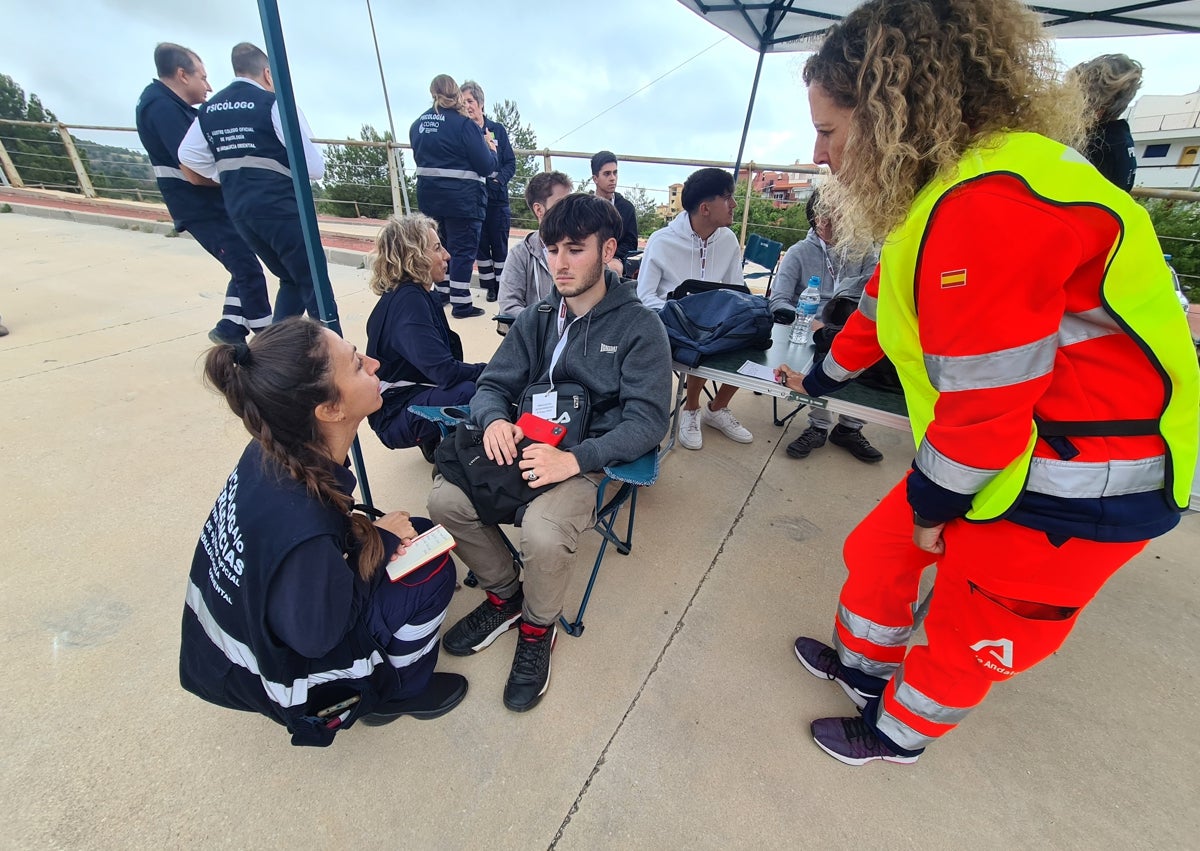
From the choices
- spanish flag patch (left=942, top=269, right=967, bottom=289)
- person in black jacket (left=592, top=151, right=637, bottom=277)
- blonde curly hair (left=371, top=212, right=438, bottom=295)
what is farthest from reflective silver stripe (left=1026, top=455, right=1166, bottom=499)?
person in black jacket (left=592, top=151, right=637, bottom=277)

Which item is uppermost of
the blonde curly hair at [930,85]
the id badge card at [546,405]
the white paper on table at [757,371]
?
the blonde curly hair at [930,85]

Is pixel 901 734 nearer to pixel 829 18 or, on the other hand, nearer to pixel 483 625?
pixel 483 625

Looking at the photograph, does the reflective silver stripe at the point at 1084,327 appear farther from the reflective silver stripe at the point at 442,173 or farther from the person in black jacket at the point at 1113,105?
the reflective silver stripe at the point at 442,173

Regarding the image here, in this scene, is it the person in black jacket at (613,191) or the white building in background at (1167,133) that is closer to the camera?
the person in black jacket at (613,191)

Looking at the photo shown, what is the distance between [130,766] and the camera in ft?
4.45

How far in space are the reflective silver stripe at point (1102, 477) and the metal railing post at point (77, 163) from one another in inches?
559

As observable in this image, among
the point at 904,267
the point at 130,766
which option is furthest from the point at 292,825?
the point at 904,267

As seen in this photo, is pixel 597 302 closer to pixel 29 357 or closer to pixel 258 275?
pixel 258 275

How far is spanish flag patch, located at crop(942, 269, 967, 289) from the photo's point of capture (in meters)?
0.87

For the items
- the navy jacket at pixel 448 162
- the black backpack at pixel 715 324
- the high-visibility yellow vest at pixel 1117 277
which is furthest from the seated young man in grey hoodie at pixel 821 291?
the navy jacket at pixel 448 162

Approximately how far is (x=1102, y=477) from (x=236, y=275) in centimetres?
467

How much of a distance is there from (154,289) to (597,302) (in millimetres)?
5745

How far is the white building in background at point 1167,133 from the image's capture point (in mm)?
28594

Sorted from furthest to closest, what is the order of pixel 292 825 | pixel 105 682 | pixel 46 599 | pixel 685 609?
1. pixel 685 609
2. pixel 46 599
3. pixel 105 682
4. pixel 292 825
